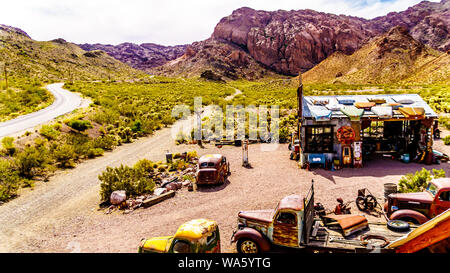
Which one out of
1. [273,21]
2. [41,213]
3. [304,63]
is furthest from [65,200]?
[273,21]

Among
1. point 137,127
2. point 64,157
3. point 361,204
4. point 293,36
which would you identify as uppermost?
point 293,36

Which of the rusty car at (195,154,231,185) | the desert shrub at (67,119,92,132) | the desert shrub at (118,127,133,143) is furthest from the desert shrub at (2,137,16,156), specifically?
the rusty car at (195,154,231,185)

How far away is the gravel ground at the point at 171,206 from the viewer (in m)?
8.98

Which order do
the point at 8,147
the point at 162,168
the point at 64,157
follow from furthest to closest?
the point at 64,157
the point at 8,147
the point at 162,168

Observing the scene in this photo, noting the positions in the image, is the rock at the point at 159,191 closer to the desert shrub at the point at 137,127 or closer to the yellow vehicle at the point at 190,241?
the yellow vehicle at the point at 190,241

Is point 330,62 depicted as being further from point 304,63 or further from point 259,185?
point 259,185

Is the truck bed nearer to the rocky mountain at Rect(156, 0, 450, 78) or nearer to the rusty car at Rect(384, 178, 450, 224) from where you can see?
the rusty car at Rect(384, 178, 450, 224)

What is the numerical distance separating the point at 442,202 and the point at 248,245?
5.85 m

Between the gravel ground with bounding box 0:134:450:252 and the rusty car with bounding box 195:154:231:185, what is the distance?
43 cm

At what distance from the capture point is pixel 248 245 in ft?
22.7

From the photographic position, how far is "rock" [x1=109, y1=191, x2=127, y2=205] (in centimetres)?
1163

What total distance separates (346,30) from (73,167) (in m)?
145

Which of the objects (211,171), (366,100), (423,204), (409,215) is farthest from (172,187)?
(366,100)

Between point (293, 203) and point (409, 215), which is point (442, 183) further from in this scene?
point (293, 203)
